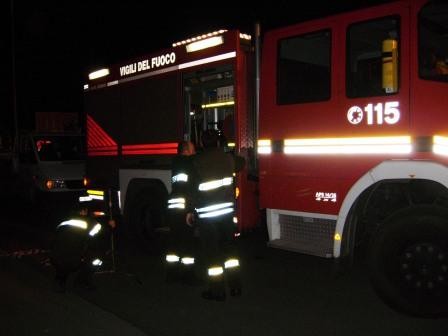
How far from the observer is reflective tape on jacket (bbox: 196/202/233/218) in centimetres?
536

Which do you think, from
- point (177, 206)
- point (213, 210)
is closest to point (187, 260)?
point (177, 206)

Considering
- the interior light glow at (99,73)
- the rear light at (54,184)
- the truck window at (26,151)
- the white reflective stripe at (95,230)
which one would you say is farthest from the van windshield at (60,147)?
the white reflective stripe at (95,230)

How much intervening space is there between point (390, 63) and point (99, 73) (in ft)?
18.5

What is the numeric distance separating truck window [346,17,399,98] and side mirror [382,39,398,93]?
21 cm

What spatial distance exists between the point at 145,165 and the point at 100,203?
1.55 m

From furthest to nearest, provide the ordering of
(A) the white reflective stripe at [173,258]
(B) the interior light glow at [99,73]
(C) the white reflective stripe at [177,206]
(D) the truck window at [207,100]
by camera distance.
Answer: (B) the interior light glow at [99,73] → (D) the truck window at [207,100] → (A) the white reflective stripe at [173,258] → (C) the white reflective stripe at [177,206]

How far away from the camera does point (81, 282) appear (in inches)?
231

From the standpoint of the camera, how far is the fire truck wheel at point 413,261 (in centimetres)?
431

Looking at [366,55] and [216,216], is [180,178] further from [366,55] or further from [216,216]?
[366,55]

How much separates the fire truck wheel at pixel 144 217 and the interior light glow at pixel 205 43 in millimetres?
2043

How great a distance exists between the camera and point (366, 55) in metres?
4.87

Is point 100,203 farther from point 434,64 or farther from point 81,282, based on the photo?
point 434,64

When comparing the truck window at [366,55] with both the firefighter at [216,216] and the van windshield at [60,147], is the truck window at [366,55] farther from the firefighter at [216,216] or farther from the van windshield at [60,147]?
the van windshield at [60,147]

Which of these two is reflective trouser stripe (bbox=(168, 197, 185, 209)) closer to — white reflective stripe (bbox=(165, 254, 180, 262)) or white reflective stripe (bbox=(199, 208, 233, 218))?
white reflective stripe (bbox=(199, 208, 233, 218))
